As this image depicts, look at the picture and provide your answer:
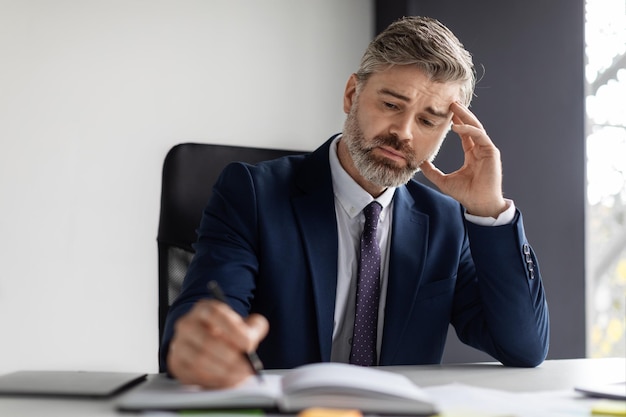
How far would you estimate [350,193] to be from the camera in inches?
71.4

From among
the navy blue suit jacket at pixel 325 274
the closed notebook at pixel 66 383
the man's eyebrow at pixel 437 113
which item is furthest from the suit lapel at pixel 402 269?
the closed notebook at pixel 66 383


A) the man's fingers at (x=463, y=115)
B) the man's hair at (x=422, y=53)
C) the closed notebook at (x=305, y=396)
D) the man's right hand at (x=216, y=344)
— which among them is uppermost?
the man's hair at (x=422, y=53)

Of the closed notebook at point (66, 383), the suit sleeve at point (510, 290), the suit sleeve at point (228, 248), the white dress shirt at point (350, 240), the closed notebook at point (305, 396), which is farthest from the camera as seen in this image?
the white dress shirt at point (350, 240)

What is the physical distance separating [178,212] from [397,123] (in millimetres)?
568

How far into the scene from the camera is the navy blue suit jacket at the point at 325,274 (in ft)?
5.41

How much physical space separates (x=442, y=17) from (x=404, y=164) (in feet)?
3.92

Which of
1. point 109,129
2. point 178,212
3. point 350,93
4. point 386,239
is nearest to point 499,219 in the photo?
point 386,239

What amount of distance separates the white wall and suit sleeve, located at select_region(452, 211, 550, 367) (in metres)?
1.37

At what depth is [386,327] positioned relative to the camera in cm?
172

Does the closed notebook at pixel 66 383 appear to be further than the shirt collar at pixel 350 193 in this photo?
No

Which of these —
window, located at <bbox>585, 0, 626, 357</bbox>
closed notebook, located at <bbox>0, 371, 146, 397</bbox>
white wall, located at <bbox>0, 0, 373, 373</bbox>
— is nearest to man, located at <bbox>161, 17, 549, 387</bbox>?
closed notebook, located at <bbox>0, 371, 146, 397</bbox>

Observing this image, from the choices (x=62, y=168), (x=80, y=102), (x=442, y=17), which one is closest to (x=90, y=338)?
(x=62, y=168)

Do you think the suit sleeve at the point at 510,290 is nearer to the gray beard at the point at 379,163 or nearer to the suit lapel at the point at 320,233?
the gray beard at the point at 379,163

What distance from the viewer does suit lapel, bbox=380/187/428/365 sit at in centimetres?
172
